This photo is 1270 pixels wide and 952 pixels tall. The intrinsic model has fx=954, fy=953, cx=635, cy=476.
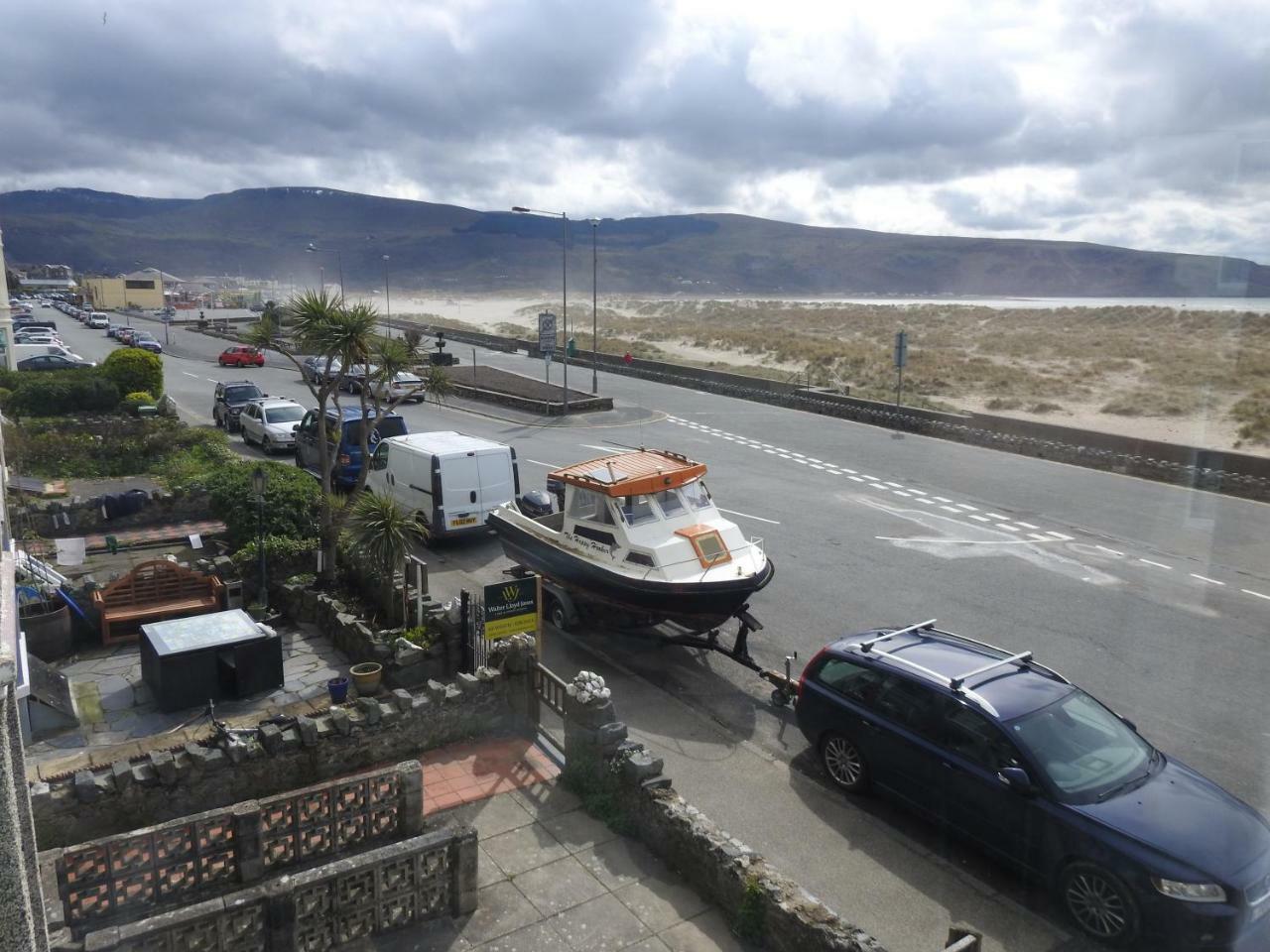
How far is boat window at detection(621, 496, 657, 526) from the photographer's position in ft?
42.0

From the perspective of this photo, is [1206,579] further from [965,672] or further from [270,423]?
[270,423]

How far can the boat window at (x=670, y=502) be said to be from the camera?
42.7 feet

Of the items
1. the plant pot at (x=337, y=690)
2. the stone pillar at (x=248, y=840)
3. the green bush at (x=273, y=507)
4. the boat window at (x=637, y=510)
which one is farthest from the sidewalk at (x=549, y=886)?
the green bush at (x=273, y=507)

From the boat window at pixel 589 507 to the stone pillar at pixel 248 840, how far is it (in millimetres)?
6508

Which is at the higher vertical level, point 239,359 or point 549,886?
point 239,359

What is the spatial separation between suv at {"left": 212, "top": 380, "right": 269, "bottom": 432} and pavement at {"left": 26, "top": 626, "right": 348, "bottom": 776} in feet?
64.2

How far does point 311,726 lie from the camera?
8898 millimetres

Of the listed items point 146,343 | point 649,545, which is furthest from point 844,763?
point 146,343

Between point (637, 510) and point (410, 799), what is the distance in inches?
227

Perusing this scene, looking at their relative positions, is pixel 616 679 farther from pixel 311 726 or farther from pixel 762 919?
pixel 762 919


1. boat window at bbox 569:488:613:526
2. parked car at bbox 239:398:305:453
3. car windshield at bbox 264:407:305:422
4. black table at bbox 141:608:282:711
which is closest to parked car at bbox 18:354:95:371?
parked car at bbox 239:398:305:453

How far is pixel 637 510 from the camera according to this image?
1288cm

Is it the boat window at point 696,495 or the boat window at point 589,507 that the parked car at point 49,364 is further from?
the boat window at point 696,495

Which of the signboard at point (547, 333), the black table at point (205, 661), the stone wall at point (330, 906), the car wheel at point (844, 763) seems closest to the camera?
the stone wall at point (330, 906)
